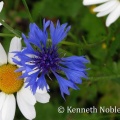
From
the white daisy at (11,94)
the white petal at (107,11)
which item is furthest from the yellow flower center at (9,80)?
the white petal at (107,11)

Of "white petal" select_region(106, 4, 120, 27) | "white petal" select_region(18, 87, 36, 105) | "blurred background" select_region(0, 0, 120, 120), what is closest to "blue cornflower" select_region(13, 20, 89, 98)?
"white petal" select_region(18, 87, 36, 105)

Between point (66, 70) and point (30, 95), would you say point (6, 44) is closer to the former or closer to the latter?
point (30, 95)

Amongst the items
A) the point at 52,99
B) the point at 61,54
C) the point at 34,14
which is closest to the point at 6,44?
the point at 34,14

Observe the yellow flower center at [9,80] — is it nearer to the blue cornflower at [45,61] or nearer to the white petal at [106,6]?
the blue cornflower at [45,61]

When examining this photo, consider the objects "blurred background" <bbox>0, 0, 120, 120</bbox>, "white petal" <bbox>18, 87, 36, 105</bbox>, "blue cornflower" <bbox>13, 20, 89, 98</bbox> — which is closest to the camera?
"blue cornflower" <bbox>13, 20, 89, 98</bbox>

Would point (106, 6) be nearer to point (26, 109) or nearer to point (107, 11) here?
point (107, 11)

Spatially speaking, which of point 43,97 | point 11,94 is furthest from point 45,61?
point 11,94

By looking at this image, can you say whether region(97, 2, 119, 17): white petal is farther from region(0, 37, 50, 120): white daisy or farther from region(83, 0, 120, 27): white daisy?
region(0, 37, 50, 120): white daisy
